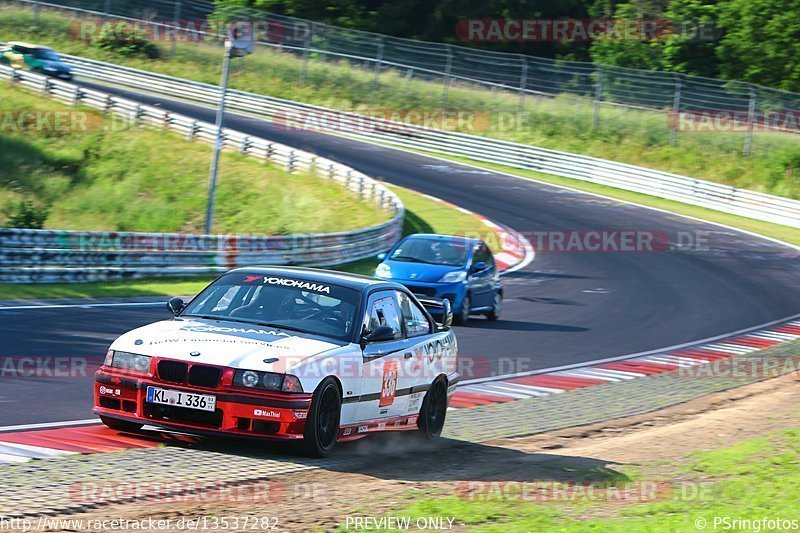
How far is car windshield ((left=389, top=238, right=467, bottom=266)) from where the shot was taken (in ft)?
61.2

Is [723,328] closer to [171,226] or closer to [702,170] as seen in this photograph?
[171,226]

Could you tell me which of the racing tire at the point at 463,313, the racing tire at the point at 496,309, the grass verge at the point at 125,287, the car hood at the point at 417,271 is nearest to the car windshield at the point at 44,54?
the grass verge at the point at 125,287

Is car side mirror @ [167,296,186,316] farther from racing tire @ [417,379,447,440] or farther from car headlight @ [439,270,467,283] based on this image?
car headlight @ [439,270,467,283]

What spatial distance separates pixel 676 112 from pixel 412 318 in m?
34.3

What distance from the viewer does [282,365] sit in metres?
7.59

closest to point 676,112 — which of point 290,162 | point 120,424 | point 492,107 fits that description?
point 492,107

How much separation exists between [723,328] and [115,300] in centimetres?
1033

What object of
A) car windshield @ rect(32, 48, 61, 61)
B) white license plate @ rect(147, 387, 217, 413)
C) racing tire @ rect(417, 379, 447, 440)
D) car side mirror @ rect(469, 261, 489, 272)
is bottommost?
car side mirror @ rect(469, 261, 489, 272)

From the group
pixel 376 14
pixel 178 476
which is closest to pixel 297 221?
pixel 178 476

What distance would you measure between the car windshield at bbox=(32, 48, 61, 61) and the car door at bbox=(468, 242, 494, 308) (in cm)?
3152

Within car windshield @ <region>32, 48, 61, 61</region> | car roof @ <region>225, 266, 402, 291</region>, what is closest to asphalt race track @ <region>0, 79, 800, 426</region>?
car roof @ <region>225, 266, 402, 291</region>

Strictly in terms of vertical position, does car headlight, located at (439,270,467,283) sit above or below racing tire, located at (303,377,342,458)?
below

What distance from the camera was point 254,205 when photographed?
3238 cm
